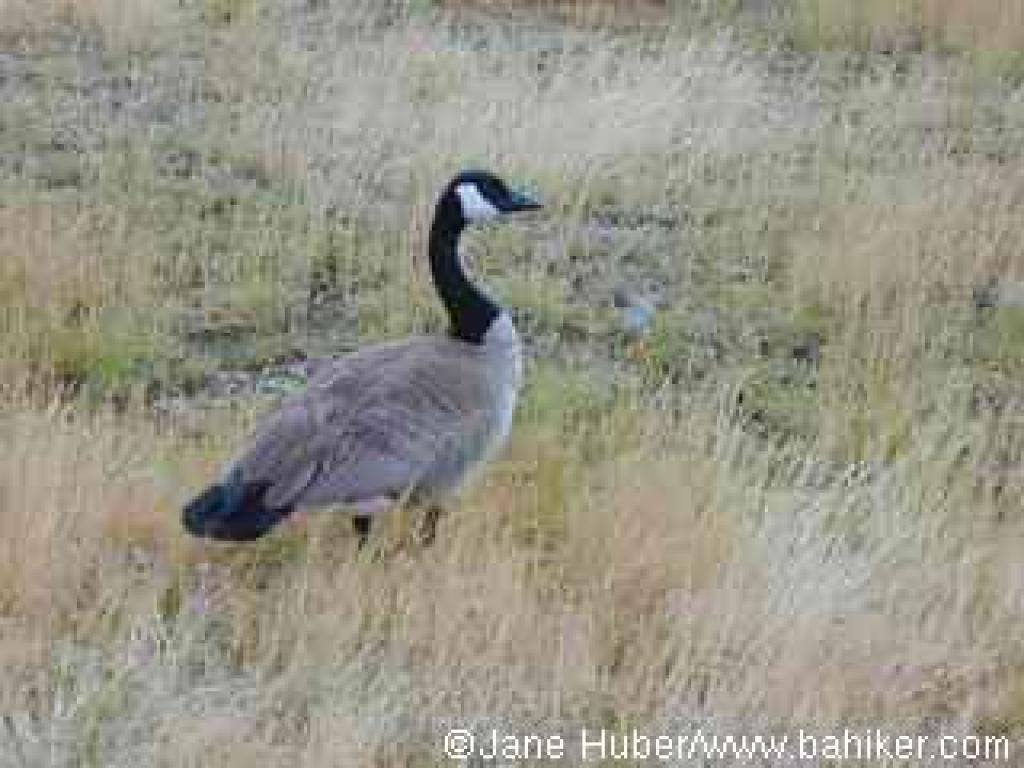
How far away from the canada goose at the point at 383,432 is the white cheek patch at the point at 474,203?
244 mm

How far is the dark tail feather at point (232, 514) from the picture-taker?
203 inches

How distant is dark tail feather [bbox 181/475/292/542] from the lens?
5.16 meters

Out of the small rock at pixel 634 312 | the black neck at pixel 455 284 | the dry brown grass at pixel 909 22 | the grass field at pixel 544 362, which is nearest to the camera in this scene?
the grass field at pixel 544 362

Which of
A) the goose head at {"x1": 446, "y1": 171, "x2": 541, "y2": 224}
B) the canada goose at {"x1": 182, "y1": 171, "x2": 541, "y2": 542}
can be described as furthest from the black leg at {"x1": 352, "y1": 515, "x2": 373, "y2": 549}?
the goose head at {"x1": 446, "y1": 171, "x2": 541, "y2": 224}

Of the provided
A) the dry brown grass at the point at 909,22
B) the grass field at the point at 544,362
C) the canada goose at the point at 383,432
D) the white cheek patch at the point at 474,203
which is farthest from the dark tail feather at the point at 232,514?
the dry brown grass at the point at 909,22

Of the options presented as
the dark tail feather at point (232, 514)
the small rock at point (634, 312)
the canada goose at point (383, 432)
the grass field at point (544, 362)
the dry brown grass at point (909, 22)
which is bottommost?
the small rock at point (634, 312)

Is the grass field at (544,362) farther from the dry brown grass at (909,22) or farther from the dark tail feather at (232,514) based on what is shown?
the dark tail feather at (232,514)

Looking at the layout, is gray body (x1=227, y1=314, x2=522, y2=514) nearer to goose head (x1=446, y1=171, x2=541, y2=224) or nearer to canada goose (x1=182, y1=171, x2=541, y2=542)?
canada goose (x1=182, y1=171, x2=541, y2=542)

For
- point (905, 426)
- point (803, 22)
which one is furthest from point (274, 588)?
point (803, 22)

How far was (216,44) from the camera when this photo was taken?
12195 mm

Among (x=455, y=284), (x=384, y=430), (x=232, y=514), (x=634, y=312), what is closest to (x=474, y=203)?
(x=455, y=284)

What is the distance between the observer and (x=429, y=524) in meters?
5.88

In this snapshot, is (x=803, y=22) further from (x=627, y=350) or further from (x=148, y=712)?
(x=148, y=712)

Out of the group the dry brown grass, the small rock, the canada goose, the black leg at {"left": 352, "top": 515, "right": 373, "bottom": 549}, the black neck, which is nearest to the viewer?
the canada goose
